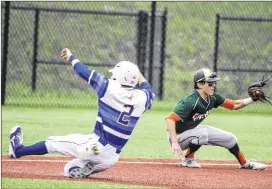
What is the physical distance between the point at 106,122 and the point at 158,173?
125 cm

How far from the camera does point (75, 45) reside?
26.8 metres

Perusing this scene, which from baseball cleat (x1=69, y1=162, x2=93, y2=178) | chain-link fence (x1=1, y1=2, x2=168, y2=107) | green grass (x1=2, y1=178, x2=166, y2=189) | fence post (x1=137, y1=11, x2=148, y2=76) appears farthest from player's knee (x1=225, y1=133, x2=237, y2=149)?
chain-link fence (x1=1, y1=2, x2=168, y2=107)

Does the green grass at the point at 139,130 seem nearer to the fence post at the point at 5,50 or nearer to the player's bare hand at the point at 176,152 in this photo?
the fence post at the point at 5,50

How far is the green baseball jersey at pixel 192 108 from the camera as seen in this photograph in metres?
10.9

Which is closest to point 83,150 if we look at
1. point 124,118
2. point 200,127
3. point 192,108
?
point 124,118

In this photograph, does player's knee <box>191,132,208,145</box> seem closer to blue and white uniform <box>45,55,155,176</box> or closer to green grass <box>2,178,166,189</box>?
blue and white uniform <box>45,55,155,176</box>

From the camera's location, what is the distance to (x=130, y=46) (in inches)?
1101

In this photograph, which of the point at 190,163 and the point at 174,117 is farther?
the point at 190,163

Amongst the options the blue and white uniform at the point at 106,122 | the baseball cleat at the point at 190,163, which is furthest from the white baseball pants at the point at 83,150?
the baseball cleat at the point at 190,163

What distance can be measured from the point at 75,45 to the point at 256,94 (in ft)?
52.9

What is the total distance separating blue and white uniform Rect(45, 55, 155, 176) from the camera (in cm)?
939

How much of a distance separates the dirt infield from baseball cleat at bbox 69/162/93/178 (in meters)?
0.09

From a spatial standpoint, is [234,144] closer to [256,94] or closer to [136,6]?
[256,94]

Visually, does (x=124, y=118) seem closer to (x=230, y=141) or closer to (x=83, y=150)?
(x=83, y=150)
